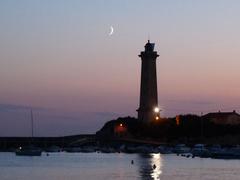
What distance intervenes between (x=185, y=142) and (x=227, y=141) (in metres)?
6.87

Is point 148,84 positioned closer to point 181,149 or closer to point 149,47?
point 149,47

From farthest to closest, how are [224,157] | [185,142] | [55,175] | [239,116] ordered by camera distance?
[239,116] → [185,142] → [224,157] → [55,175]

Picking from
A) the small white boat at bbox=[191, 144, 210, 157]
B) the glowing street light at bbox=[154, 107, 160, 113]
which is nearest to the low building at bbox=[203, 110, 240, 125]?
the glowing street light at bbox=[154, 107, 160, 113]

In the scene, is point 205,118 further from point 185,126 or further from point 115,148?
point 115,148

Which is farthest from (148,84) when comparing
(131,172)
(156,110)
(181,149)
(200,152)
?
(131,172)

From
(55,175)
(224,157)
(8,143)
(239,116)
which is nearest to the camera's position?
(55,175)

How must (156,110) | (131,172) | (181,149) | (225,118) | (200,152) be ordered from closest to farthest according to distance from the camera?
(131,172), (200,152), (181,149), (156,110), (225,118)

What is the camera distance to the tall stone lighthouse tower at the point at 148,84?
121312mm

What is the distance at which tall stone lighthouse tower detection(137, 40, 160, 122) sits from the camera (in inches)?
4776

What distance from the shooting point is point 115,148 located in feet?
419

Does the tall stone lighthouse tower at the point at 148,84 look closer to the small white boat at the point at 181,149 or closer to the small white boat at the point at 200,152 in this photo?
the small white boat at the point at 181,149

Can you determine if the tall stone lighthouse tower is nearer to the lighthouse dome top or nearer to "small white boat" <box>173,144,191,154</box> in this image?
the lighthouse dome top

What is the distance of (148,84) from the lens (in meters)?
121

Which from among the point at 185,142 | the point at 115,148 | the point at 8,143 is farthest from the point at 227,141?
the point at 8,143
